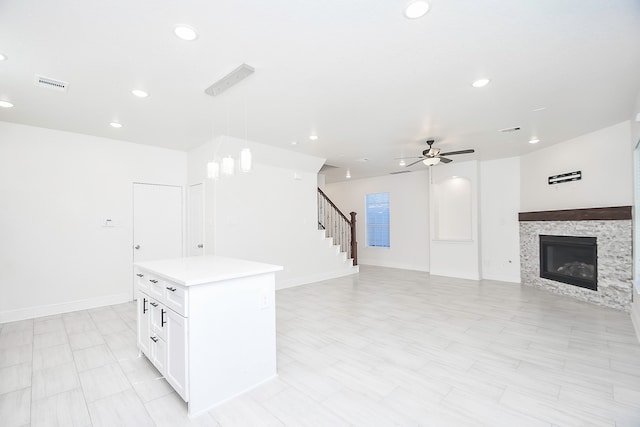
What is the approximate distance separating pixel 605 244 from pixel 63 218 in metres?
8.56

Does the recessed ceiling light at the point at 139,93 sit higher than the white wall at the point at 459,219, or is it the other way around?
the recessed ceiling light at the point at 139,93

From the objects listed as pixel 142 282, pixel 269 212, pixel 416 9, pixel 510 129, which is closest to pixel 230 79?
pixel 416 9

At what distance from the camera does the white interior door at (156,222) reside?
5.39 m

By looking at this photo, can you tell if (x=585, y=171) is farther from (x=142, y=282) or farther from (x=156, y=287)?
(x=142, y=282)

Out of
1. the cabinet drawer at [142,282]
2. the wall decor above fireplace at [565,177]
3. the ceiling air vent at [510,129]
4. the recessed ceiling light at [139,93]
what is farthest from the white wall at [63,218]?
the wall decor above fireplace at [565,177]

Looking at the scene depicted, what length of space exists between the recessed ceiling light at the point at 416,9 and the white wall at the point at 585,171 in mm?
4427

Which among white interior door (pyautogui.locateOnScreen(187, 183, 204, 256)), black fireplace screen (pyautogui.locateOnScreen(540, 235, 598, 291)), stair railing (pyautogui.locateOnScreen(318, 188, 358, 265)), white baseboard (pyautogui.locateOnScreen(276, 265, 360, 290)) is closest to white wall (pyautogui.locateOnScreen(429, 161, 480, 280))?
black fireplace screen (pyautogui.locateOnScreen(540, 235, 598, 291))

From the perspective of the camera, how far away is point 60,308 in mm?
4594

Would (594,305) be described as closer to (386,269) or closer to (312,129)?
(386,269)

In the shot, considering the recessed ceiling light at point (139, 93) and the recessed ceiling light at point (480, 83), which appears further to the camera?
the recessed ceiling light at point (139, 93)

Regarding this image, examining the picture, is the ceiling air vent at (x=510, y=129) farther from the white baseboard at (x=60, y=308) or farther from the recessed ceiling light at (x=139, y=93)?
the white baseboard at (x=60, y=308)

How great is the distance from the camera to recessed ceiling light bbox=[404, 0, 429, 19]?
195cm

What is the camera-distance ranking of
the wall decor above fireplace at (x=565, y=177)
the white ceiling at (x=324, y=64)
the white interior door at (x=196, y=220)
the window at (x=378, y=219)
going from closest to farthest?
the white ceiling at (x=324, y=64) → the wall decor above fireplace at (x=565, y=177) → the white interior door at (x=196, y=220) → the window at (x=378, y=219)

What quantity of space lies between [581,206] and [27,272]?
29.3 feet
